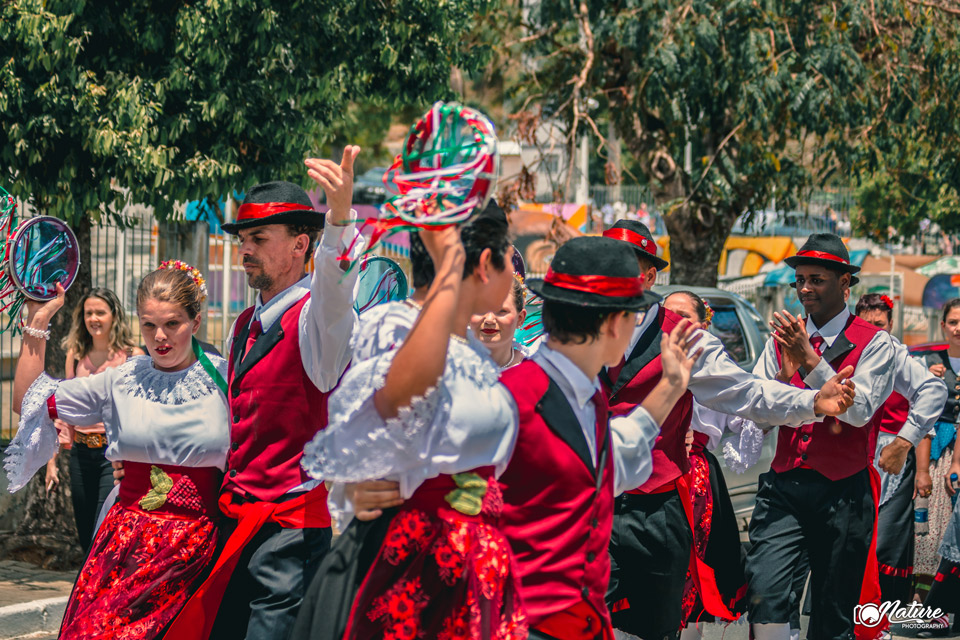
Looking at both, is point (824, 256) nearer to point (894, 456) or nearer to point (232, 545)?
point (894, 456)

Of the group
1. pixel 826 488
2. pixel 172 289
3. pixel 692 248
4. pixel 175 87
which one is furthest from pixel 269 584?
pixel 692 248

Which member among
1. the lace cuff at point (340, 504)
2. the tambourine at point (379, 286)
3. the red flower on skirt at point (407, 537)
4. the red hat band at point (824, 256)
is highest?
the red hat band at point (824, 256)

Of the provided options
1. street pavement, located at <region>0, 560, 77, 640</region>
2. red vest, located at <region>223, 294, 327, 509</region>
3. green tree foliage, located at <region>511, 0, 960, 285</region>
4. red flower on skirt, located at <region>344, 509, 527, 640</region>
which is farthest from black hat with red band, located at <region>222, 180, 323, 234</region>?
green tree foliage, located at <region>511, 0, 960, 285</region>

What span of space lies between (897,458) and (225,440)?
3974mm

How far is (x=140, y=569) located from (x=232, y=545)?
36cm

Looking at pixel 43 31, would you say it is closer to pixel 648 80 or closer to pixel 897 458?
pixel 897 458

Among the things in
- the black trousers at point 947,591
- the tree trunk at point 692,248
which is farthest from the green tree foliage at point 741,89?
the black trousers at point 947,591

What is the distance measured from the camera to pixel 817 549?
547cm

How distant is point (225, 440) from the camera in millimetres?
4191

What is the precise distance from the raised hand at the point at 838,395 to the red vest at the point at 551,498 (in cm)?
173

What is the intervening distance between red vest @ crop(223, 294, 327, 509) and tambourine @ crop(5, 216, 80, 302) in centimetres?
→ 117

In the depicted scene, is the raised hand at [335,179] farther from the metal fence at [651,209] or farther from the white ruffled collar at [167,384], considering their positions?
the metal fence at [651,209]

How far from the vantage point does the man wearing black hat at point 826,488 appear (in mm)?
5344

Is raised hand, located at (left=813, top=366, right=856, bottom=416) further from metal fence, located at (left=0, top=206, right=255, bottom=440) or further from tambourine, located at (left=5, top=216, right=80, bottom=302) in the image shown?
metal fence, located at (left=0, top=206, right=255, bottom=440)
